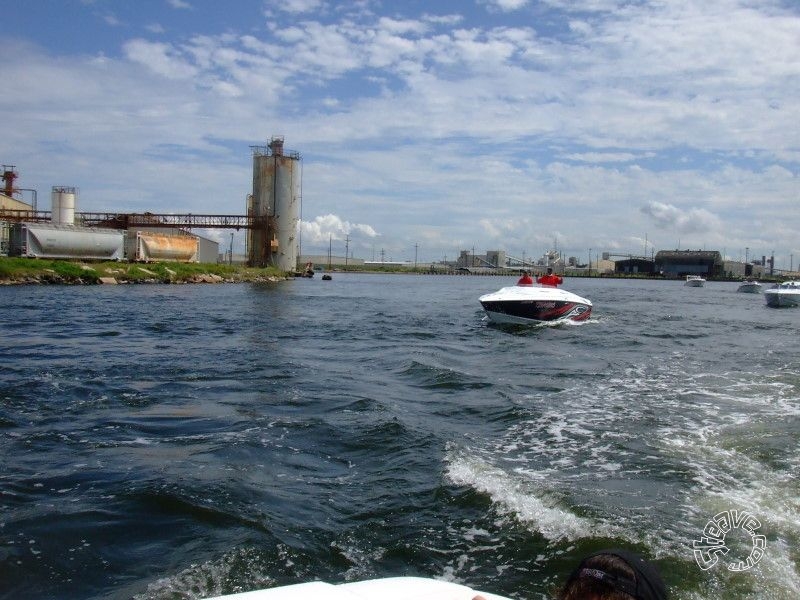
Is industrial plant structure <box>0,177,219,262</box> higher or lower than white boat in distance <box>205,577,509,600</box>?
higher

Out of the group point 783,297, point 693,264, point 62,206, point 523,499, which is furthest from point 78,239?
point 693,264

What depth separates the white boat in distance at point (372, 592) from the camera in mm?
3293

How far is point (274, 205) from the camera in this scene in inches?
3413

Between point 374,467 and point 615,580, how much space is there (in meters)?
6.47

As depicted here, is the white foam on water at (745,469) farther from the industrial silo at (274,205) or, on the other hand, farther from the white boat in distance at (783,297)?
the industrial silo at (274,205)

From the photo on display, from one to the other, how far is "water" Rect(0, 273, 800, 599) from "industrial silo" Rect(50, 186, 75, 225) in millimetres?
64461

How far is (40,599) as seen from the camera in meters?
5.13

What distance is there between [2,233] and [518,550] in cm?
6174

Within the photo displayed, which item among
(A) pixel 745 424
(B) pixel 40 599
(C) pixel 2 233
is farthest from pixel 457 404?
(C) pixel 2 233

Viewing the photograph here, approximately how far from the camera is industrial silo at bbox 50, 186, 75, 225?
7606cm

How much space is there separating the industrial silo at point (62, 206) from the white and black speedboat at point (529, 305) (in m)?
64.0

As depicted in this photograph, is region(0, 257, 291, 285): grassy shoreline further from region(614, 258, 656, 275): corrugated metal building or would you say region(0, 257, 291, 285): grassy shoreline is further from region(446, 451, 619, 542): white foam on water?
region(614, 258, 656, 275): corrugated metal building

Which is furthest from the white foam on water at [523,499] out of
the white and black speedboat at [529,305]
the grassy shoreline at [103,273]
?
the grassy shoreline at [103,273]

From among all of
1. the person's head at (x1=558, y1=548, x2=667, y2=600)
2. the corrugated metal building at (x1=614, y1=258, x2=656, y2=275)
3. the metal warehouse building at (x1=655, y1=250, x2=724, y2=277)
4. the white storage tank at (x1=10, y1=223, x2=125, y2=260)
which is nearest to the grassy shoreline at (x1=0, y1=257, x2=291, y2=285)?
the white storage tank at (x1=10, y1=223, x2=125, y2=260)
